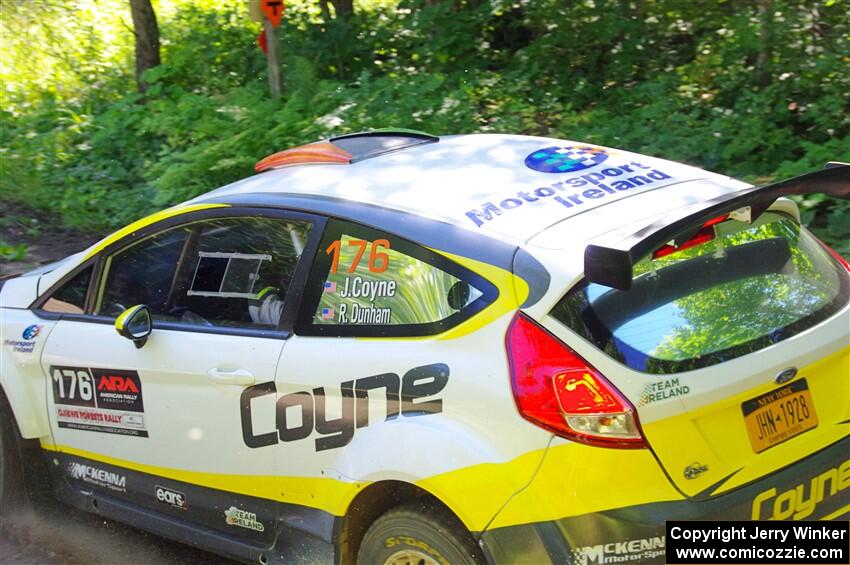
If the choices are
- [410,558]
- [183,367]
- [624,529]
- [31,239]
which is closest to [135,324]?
[183,367]

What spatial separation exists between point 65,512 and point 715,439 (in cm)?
343

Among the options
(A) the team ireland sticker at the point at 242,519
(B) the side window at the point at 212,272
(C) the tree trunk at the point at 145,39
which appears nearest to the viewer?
(A) the team ireland sticker at the point at 242,519

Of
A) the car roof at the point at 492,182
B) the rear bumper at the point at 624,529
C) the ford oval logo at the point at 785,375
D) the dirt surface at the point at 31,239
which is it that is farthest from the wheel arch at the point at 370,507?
the dirt surface at the point at 31,239

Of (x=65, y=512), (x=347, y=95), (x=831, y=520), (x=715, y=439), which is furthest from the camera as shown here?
Answer: (x=347, y=95)

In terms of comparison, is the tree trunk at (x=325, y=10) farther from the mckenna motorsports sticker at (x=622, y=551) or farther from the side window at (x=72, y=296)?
the mckenna motorsports sticker at (x=622, y=551)

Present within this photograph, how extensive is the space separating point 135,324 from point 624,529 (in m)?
2.18

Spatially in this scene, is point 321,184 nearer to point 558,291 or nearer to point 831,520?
point 558,291

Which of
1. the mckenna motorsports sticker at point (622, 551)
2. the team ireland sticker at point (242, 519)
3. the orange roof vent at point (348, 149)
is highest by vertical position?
the orange roof vent at point (348, 149)

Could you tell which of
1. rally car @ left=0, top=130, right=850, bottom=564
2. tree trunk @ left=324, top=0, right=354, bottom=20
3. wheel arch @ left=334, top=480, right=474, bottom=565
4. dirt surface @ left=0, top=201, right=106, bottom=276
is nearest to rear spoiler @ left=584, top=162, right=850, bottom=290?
rally car @ left=0, top=130, right=850, bottom=564

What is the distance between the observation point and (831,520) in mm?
3141

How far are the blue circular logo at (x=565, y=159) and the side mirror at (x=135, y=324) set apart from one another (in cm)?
168

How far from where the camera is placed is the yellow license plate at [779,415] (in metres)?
2.96

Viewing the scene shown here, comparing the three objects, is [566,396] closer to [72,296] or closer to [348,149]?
[348,149]

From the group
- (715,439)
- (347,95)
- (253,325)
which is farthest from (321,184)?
(347,95)
